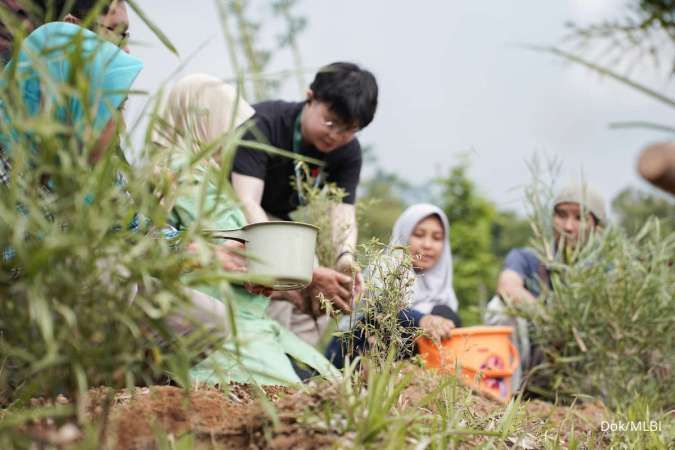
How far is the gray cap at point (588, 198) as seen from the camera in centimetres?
489

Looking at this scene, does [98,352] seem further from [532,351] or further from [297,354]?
[532,351]

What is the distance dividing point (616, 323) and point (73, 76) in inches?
125

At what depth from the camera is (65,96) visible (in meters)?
1.59

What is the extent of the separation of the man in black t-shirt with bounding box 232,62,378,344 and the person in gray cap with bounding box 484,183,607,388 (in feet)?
3.33

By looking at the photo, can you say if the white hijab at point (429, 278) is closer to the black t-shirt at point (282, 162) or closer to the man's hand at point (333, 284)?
the black t-shirt at point (282, 162)

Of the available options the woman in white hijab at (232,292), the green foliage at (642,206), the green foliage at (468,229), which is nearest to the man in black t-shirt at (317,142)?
the woman in white hijab at (232,292)

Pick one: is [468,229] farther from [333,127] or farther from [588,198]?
[333,127]

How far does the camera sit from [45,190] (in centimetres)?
171

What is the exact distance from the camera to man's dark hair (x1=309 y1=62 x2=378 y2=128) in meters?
3.90

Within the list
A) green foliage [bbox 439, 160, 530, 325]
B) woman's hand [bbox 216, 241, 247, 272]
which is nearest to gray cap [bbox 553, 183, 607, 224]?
woman's hand [bbox 216, 241, 247, 272]

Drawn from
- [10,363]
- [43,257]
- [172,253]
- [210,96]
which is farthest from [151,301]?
[210,96]

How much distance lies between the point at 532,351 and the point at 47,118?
3689 millimetres

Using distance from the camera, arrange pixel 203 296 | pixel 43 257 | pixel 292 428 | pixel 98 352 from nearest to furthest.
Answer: pixel 43 257, pixel 98 352, pixel 292 428, pixel 203 296

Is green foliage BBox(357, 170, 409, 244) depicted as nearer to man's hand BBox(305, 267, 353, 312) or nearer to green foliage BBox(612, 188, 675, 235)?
man's hand BBox(305, 267, 353, 312)
